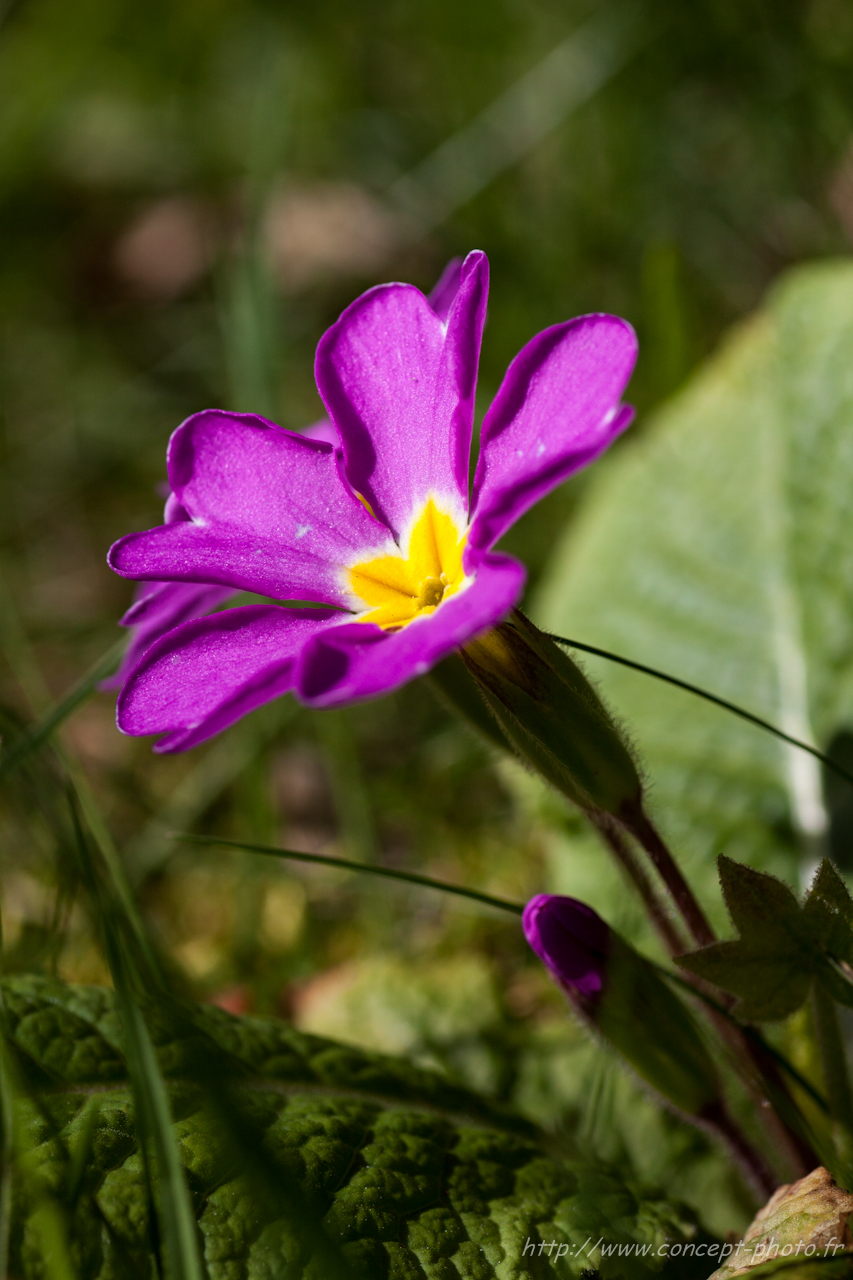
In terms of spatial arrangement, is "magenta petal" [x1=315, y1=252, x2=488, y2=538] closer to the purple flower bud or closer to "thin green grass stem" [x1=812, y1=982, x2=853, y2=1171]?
the purple flower bud

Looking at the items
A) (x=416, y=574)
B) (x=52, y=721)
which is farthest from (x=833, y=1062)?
(x=52, y=721)

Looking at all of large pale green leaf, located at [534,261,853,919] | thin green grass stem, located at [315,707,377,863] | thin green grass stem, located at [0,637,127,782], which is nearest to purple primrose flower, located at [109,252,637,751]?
thin green grass stem, located at [0,637,127,782]

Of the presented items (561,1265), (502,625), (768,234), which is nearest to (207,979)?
(561,1265)

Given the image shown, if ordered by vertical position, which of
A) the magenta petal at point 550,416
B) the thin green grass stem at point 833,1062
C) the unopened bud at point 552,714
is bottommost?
the thin green grass stem at point 833,1062

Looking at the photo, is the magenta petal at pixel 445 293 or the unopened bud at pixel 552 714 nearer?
the unopened bud at pixel 552 714

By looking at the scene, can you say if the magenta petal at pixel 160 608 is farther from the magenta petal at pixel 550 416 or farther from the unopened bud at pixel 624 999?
the unopened bud at pixel 624 999

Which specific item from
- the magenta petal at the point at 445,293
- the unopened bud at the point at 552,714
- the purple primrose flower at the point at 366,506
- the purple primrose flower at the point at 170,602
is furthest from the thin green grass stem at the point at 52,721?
the magenta petal at the point at 445,293

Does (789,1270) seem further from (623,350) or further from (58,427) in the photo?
(58,427)
